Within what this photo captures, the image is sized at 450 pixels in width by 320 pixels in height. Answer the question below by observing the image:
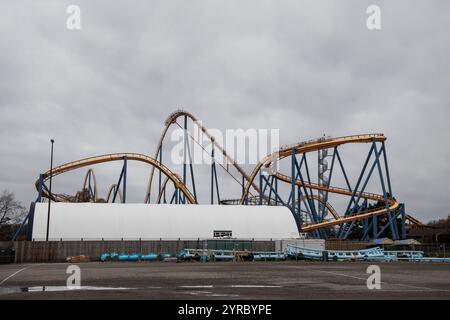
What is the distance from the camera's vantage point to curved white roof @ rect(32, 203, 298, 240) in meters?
47.1

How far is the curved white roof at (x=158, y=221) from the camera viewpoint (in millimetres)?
47094

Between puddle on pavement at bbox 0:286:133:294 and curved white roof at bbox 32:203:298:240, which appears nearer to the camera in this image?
puddle on pavement at bbox 0:286:133:294

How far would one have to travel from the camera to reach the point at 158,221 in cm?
4972

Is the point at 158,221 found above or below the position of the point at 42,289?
above

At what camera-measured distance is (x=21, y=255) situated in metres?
40.9

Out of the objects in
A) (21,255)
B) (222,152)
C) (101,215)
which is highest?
(222,152)

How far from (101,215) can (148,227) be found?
15.7ft

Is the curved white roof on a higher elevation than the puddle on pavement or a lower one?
higher

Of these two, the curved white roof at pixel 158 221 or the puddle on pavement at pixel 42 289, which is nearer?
the puddle on pavement at pixel 42 289

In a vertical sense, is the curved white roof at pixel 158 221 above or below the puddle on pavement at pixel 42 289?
above
